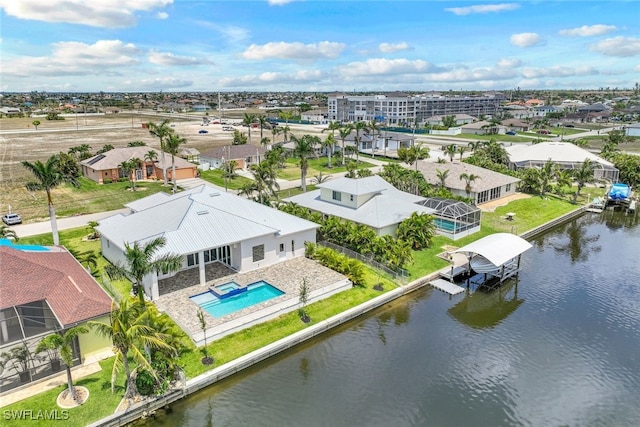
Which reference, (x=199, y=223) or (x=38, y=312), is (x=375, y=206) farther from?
(x=38, y=312)

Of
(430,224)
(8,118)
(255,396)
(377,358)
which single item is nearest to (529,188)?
(430,224)

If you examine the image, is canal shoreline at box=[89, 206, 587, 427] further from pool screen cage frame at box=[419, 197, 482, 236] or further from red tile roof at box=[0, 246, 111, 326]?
pool screen cage frame at box=[419, 197, 482, 236]

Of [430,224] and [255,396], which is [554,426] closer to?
[255,396]

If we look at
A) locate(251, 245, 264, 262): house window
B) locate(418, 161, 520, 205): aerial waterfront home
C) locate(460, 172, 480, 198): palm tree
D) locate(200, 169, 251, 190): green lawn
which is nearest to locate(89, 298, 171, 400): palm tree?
locate(251, 245, 264, 262): house window

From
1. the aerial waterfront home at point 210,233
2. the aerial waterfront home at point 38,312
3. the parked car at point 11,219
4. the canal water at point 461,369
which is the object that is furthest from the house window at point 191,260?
the parked car at point 11,219

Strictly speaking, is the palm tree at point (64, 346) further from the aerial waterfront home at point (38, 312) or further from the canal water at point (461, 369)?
the canal water at point (461, 369)
